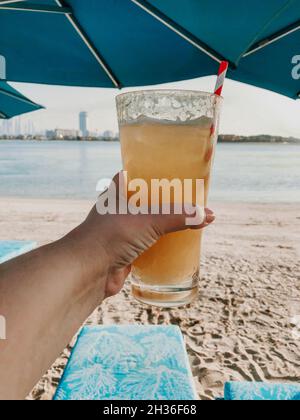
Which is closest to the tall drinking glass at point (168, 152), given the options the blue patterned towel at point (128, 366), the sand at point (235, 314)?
the blue patterned towel at point (128, 366)

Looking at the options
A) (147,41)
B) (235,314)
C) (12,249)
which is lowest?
(235,314)

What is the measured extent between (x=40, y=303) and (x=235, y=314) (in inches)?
141

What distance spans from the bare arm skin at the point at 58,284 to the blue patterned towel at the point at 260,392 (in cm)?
99

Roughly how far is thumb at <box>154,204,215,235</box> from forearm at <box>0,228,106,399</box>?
Answer: 0.17 m

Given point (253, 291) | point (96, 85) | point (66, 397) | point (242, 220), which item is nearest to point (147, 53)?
point (96, 85)

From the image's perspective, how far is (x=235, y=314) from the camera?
158 inches

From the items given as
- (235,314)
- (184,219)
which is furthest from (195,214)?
(235,314)

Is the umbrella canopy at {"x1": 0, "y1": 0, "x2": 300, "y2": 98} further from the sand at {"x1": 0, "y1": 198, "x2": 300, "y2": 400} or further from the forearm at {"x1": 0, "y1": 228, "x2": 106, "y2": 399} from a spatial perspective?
the sand at {"x1": 0, "y1": 198, "x2": 300, "y2": 400}

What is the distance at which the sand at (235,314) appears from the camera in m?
2.97

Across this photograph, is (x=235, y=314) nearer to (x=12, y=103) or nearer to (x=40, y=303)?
(x=40, y=303)

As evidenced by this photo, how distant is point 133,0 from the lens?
244cm

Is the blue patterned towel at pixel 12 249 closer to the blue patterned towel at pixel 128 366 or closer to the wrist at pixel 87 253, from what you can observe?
the blue patterned towel at pixel 128 366

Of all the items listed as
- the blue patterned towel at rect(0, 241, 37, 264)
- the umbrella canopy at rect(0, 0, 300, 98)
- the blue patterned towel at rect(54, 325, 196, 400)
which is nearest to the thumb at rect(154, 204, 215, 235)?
the blue patterned towel at rect(54, 325, 196, 400)
